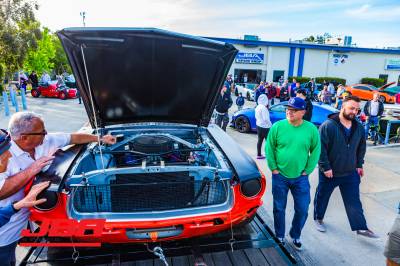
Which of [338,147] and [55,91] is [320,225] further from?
[55,91]

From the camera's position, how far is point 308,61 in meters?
27.7

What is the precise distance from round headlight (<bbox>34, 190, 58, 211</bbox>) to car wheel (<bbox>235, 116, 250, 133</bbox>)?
7.15m

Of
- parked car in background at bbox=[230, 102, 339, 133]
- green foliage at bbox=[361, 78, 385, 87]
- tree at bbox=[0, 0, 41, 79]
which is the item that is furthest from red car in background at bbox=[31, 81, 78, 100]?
green foliage at bbox=[361, 78, 385, 87]

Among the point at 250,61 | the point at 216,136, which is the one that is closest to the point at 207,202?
the point at 216,136

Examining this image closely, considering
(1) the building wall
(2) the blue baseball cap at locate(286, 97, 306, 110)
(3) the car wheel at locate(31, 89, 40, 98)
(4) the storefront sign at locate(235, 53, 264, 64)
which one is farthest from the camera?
(1) the building wall

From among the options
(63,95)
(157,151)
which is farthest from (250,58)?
(157,151)

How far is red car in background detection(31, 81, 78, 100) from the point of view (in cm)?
1547

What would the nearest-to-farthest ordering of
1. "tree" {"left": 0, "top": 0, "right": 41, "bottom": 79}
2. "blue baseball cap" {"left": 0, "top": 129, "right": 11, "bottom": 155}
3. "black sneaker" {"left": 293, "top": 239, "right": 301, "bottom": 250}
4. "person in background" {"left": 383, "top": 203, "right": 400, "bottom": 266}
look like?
"blue baseball cap" {"left": 0, "top": 129, "right": 11, "bottom": 155} < "person in background" {"left": 383, "top": 203, "right": 400, "bottom": 266} < "black sneaker" {"left": 293, "top": 239, "right": 301, "bottom": 250} < "tree" {"left": 0, "top": 0, "right": 41, "bottom": 79}

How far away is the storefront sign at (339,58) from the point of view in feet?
91.9

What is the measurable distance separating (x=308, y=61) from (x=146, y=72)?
28.1 metres

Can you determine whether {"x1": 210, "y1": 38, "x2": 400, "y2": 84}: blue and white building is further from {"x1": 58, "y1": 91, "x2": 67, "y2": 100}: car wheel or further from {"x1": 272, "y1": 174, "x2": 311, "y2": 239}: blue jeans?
{"x1": 272, "y1": 174, "x2": 311, "y2": 239}: blue jeans

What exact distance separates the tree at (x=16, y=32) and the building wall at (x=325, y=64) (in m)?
16.4

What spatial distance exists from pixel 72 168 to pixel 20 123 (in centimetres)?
53

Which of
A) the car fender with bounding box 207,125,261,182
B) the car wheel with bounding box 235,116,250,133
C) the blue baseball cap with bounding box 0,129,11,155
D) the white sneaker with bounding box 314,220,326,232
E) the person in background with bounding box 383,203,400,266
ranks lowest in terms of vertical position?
the white sneaker with bounding box 314,220,326,232
